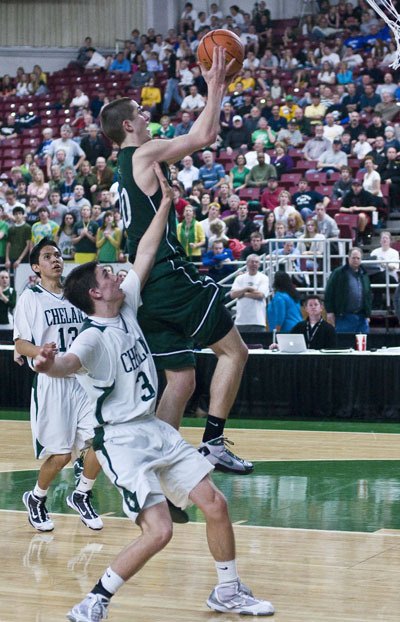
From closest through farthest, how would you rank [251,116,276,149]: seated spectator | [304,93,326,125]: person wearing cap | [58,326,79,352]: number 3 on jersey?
[58,326,79,352]: number 3 on jersey < [251,116,276,149]: seated spectator < [304,93,326,125]: person wearing cap

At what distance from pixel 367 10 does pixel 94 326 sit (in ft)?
67.8

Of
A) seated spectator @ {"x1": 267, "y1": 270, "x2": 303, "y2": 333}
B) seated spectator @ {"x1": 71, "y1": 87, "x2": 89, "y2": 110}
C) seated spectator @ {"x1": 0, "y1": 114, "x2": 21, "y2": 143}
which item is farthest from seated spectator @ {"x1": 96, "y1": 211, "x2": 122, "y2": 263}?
seated spectator @ {"x1": 0, "y1": 114, "x2": 21, "y2": 143}

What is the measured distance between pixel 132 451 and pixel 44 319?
2379mm

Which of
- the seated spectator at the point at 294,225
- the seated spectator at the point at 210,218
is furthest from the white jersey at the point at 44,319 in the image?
the seated spectator at the point at 210,218

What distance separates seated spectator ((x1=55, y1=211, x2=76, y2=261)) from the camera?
1809cm

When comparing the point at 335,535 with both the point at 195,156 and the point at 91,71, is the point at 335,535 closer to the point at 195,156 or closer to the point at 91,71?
the point at 195,156

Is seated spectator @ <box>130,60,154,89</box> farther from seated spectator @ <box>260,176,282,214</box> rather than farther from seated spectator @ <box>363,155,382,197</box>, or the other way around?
seated spectator @ <box>363,155,382,197</box>

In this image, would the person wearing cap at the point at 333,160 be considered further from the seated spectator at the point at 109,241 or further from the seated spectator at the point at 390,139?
the seated spectator at the point at 109,241

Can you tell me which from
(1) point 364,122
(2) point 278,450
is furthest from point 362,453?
(1) point 364,122

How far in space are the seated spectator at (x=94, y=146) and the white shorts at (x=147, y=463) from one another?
17.3 meters

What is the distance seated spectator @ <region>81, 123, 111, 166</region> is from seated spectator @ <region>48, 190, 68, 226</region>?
266 cm

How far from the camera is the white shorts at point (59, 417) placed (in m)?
7.11

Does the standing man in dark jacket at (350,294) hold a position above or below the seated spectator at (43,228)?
below

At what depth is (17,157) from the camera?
24141mm
